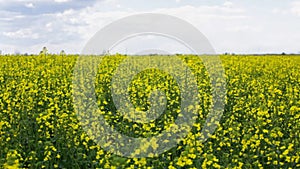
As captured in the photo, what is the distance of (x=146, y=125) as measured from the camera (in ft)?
22.0

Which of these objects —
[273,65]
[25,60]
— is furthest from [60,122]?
[273,65]

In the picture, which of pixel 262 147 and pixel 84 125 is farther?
pixel 84 125

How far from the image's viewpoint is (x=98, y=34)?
985 centimetres

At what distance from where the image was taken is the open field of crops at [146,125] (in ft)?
20.2

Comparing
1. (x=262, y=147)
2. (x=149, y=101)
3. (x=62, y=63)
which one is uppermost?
(x=62, y=63)

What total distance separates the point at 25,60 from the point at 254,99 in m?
9.94

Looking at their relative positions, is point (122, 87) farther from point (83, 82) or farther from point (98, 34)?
point (98, 34)

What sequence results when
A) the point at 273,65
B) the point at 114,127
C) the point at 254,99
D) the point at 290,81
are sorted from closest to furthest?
the point at 114,127, the point at 254,99, the point at 290,81, the point at 273,65

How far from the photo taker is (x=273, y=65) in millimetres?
18328

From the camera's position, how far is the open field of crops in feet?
20.2

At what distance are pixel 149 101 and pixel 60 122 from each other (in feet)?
7.85

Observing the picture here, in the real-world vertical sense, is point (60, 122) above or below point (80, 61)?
below

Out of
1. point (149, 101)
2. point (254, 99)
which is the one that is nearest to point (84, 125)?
point (149, 101)

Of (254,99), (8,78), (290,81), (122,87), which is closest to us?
(254,99)
